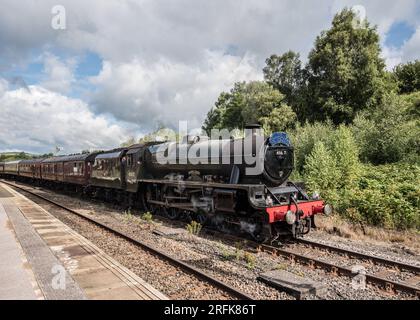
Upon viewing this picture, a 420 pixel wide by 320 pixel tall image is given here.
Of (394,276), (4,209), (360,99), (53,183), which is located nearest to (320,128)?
(360,99)

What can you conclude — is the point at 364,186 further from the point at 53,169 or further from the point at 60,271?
the point at 53,169

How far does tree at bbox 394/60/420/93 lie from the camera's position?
39969 millimetres

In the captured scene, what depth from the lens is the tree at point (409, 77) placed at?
40.0 metres

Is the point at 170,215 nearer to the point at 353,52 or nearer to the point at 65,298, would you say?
the point at 65,298

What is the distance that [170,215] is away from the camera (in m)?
13.4

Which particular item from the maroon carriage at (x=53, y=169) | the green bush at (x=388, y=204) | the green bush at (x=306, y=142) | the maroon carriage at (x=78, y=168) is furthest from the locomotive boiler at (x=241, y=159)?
the maroon carriage at (x=53, y=169)

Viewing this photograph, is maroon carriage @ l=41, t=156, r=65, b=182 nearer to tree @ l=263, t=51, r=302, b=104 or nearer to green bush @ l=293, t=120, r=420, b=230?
green bush @ l=293, t=120, r=420, b=230

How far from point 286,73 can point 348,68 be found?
866 cm

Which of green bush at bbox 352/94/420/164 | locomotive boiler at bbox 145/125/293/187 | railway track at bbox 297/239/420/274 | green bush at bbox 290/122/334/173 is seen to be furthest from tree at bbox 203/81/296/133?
railway track at bbox 297/239/420/274

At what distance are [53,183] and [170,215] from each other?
22.2 metres

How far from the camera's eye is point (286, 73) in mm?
35500

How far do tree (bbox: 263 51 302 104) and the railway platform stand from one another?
93.0ft

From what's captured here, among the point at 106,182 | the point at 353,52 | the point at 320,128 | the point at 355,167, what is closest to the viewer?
the point at 355,167

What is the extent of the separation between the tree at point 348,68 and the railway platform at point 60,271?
2474 cm
